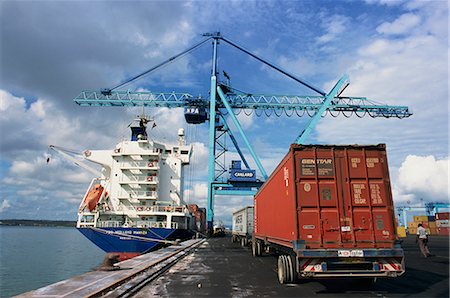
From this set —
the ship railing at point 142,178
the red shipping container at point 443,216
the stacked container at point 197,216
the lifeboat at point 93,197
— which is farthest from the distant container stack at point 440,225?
the lifeboat at point 93,197

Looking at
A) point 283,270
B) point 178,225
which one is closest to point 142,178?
point 178,225

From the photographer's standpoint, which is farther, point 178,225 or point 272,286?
point 178,225

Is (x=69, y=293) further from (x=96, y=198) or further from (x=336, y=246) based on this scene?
(x=96, y=198)

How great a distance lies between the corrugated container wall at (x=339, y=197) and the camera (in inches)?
309

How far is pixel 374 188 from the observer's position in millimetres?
8195

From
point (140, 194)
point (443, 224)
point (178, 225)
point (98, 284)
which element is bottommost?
point (98, 284)

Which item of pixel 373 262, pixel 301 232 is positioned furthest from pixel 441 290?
pixel 301 232

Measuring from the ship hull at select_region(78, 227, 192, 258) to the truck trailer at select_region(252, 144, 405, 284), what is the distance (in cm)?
1916

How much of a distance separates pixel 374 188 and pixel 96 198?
2534 centimetres

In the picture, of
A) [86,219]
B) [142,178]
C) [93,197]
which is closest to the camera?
[86,219]

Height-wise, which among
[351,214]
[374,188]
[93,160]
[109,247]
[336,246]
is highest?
[93,160]

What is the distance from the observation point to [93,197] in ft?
91.2

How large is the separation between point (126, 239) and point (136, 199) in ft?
16.3

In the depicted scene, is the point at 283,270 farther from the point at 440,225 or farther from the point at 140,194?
the point at 440,225
